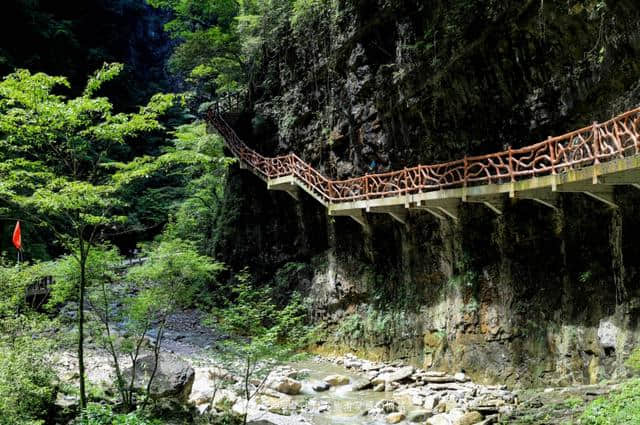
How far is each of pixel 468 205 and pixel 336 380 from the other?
19.8ft

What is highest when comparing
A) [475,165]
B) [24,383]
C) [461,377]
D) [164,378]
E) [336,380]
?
[475,165]

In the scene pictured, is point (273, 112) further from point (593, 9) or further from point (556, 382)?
point (556, 382)

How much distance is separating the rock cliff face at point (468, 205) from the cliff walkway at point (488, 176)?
2.05 feet

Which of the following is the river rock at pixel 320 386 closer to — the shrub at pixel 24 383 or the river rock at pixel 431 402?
the river rock at pixel 431 402

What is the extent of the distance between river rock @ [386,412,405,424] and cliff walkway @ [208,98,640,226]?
507cm

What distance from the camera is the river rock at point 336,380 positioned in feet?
42.0

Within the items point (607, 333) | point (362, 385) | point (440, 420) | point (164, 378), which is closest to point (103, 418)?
point (164, 378)

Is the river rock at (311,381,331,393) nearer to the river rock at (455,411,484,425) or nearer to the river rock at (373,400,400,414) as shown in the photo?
the river rock at (373,400,400,414)

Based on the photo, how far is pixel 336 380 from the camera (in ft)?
42.2

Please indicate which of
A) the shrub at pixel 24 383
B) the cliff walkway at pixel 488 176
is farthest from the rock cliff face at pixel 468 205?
the shrub at pixel 24 383

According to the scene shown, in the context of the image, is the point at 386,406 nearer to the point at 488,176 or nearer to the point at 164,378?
the point at 164,378

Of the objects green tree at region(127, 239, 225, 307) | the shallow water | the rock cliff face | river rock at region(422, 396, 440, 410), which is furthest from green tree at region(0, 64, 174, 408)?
the rock cliff face

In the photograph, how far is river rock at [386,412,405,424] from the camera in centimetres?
984

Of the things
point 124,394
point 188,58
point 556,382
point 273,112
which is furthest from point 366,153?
point 188,58
